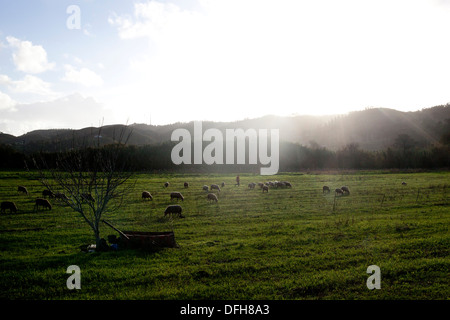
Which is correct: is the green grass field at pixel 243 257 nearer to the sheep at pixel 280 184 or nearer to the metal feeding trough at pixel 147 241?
the metal feeding trough at pixel 147 241

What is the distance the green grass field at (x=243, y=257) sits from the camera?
9.50m

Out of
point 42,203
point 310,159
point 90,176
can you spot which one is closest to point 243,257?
point 90,176

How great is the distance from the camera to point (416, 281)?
995 cm

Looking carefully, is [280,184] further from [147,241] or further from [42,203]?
[147,241]

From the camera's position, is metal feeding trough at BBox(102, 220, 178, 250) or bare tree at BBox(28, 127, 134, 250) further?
metal feeding trough at BBox(102, 220, 178, 250)

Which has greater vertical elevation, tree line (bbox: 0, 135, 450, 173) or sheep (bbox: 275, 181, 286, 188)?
tree line (bbox: 0, 135, 450, 173)

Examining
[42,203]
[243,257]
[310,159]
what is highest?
[310,159]

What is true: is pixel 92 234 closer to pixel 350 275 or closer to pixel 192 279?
pixel 192 279

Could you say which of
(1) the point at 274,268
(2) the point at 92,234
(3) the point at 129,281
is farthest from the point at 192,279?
(2) the point at 92,234

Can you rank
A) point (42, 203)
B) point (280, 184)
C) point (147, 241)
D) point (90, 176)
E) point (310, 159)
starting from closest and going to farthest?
point (147, 241), point (90, 176), point (42, 203), point (280, 184), point (310, 159)

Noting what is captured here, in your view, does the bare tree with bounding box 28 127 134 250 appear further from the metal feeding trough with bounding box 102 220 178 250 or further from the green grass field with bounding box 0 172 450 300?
the green grass field with bounding box 0 172 450 300

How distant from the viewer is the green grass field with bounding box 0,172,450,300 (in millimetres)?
9500

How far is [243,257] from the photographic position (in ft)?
41.7

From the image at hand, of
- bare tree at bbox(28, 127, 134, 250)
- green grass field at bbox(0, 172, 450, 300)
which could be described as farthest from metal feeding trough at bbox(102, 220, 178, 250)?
bare tree at bbox(28, 127, 134, 250)
